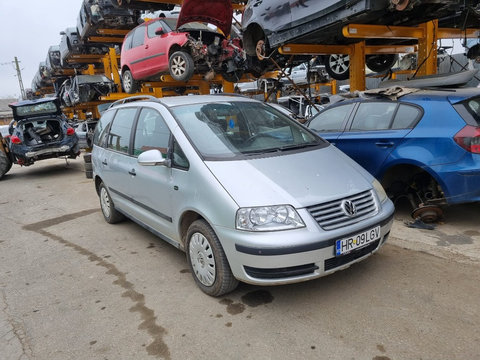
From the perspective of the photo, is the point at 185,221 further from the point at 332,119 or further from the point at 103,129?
the point at 332,119

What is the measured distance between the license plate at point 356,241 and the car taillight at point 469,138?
1547mm

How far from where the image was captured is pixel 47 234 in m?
4.92

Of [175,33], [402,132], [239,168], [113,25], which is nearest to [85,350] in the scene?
[239,168]

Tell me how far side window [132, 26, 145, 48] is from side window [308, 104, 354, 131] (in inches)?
220

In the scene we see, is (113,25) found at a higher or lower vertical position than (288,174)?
higher

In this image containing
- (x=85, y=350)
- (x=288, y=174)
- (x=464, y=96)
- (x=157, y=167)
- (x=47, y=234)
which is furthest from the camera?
(x=47, y=234)

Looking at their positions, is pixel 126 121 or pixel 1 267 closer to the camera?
pixel 1 267

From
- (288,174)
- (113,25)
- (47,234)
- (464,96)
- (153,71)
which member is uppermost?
(113,25)

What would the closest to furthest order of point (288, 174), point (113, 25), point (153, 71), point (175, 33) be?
point (288, 174) → point (175, 33) → point (153, 71) → point (113, 25)

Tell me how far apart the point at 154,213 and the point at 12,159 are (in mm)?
8799

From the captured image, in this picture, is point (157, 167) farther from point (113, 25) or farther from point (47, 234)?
point (113, 25)

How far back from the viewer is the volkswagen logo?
2.60m

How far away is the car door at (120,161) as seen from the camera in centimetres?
395

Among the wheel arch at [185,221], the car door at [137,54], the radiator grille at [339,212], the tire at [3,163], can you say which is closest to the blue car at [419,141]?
the radiator grille at [339,212]
